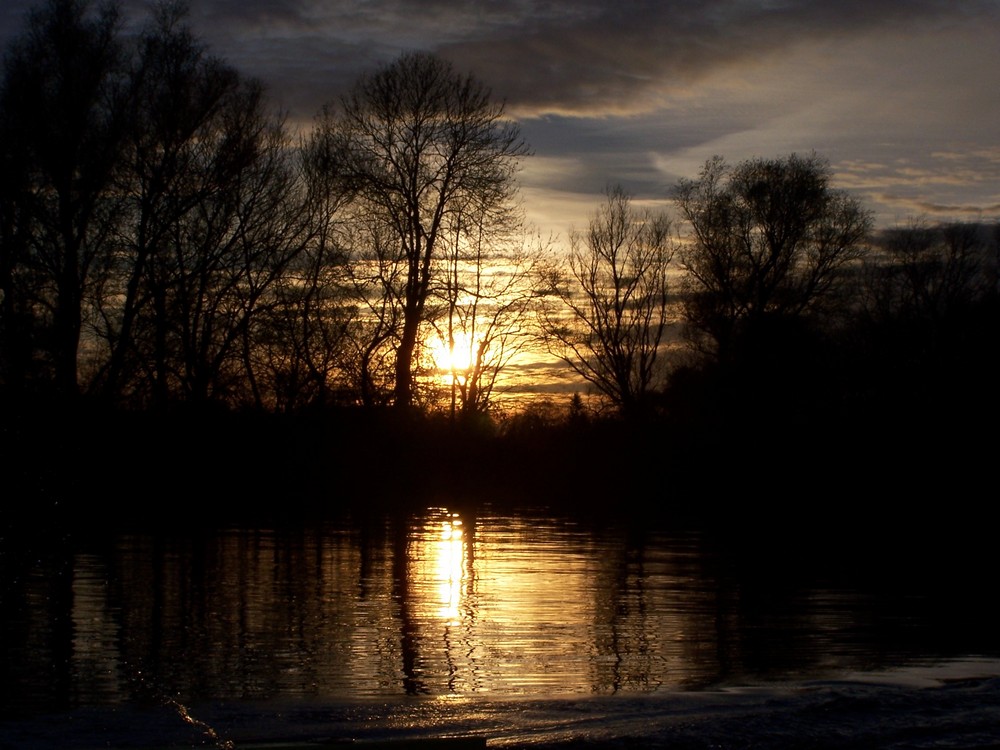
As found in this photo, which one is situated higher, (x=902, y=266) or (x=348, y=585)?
(x=902, y=266)

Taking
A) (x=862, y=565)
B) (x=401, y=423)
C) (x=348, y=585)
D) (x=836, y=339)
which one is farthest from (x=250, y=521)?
(x=836, y=339)

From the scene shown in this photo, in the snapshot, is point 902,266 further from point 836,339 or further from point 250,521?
point 250,521

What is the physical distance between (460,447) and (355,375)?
466cm

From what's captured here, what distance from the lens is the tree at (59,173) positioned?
97.5 ft

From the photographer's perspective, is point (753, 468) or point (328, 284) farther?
point (328, 284)

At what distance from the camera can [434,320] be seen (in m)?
38.8

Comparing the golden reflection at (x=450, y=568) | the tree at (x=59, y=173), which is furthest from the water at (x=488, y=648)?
the tree at (x=59, y=173)

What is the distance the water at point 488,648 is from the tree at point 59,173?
567 inches

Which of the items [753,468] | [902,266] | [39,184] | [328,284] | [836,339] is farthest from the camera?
[902,266]

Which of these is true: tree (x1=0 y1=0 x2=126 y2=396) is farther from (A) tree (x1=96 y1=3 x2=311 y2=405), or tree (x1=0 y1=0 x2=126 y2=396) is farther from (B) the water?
(B) the water

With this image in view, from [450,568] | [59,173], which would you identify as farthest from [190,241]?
[450,568]

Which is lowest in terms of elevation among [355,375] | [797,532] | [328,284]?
[797,532]

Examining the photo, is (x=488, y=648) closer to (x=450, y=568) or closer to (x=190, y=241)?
(x=450, y=568)

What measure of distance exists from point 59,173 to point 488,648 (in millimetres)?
25370
